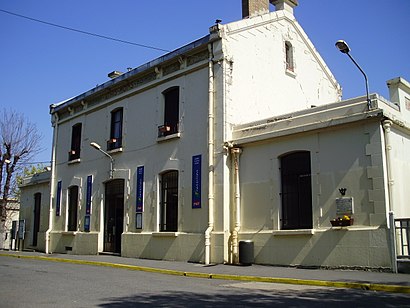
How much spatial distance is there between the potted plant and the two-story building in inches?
4.5

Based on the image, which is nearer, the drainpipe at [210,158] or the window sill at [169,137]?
the drainpipe at [210,158]

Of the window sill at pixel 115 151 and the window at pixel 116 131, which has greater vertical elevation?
the window at pixel 116 131

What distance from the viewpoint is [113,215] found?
851 inches

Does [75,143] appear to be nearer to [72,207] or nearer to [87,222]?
[72,207]

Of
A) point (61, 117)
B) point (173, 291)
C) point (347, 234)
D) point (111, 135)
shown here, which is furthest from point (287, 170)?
point (61, 117)

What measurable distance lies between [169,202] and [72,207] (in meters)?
8.46

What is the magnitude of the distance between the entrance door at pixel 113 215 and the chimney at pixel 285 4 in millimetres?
10540

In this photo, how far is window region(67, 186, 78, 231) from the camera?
24.4 meters

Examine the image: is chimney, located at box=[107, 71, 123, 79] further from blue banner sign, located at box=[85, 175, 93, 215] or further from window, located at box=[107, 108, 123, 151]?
blue banner sign, located at box=[85, 175, 93, 215]

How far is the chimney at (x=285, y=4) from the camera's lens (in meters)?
20.6

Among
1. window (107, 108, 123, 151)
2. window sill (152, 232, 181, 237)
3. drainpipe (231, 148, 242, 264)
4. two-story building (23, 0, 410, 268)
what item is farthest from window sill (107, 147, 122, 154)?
drainpipe (231, 148, 242, 264)

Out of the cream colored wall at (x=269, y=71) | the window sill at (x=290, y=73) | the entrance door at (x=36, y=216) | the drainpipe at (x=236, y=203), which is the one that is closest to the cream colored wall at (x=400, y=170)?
the drainpipe at (x=236, y=203)

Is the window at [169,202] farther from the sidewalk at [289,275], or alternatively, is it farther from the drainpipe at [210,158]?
the drainpipe at [210,158]

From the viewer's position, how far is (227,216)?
52.4 ft
